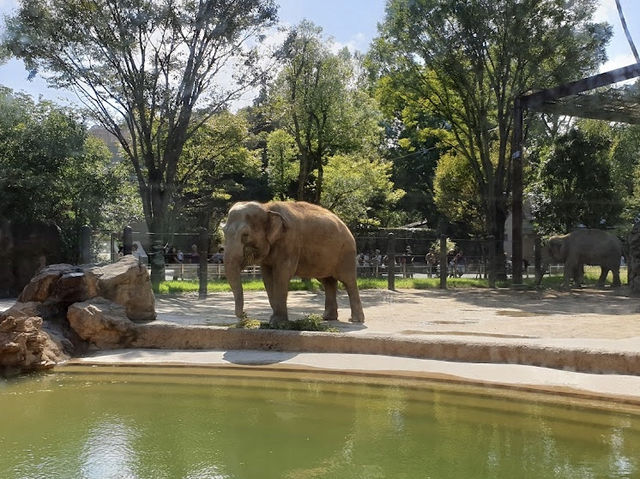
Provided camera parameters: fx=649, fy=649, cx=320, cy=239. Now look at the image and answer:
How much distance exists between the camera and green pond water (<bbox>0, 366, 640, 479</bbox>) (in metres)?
4.48

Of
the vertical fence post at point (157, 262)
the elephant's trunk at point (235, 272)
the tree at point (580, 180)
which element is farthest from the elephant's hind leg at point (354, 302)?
the tree at point (580, 180)

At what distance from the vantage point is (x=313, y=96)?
74.3ft

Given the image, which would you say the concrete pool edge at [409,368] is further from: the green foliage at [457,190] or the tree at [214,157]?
the green foliage at [457,190]

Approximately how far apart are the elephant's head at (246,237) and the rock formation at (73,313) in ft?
5.19

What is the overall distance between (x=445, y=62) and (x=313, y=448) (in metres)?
21.4

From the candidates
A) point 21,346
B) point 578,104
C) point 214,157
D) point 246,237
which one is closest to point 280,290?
point 246,237

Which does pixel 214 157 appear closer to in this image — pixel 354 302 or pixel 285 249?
pixel 354 302

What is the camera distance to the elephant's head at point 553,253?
73.9 ft

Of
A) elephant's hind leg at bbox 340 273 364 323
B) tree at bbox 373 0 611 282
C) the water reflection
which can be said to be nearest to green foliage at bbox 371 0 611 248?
tree at bbox 373 0 611 282

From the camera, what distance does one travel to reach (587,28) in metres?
23.3

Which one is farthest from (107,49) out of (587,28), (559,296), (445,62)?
(587,28)

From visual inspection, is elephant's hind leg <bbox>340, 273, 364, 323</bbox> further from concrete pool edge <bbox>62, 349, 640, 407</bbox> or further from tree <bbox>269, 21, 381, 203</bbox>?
tree <bbox>269, 21, 381, 203</bbox>

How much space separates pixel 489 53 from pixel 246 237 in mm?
18008

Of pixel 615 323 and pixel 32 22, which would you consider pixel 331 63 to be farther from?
pixel 615 323
